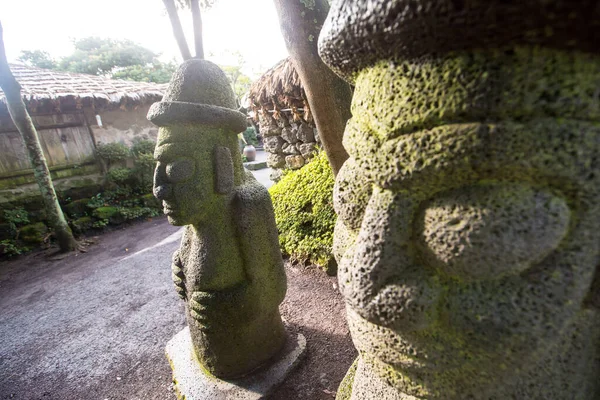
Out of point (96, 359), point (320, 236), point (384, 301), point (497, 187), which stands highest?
point (497, 187)

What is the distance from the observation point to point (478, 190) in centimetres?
65

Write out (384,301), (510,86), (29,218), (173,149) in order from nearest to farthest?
(510,86)
(384,301)
(173,149)
(29,218)

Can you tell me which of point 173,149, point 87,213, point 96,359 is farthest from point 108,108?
point 173,149

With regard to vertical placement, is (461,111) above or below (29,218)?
above

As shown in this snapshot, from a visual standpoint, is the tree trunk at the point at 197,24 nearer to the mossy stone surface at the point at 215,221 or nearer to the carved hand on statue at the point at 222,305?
the mossy stone surface at the point at 215,221

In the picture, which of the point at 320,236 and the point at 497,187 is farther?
the point at 320,236

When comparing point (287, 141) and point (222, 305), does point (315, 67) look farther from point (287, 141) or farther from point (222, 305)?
point (287, 141)

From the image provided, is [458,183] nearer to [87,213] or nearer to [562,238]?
[562,238]

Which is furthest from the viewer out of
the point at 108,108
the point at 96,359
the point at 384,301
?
the point at 108,108

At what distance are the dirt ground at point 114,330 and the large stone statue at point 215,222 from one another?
1.70ft

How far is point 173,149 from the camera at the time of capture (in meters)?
1.75

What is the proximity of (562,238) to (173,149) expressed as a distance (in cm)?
171

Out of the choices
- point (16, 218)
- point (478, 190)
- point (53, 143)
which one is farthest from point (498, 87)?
point (53, 143)

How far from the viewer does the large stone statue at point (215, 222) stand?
1760mm
